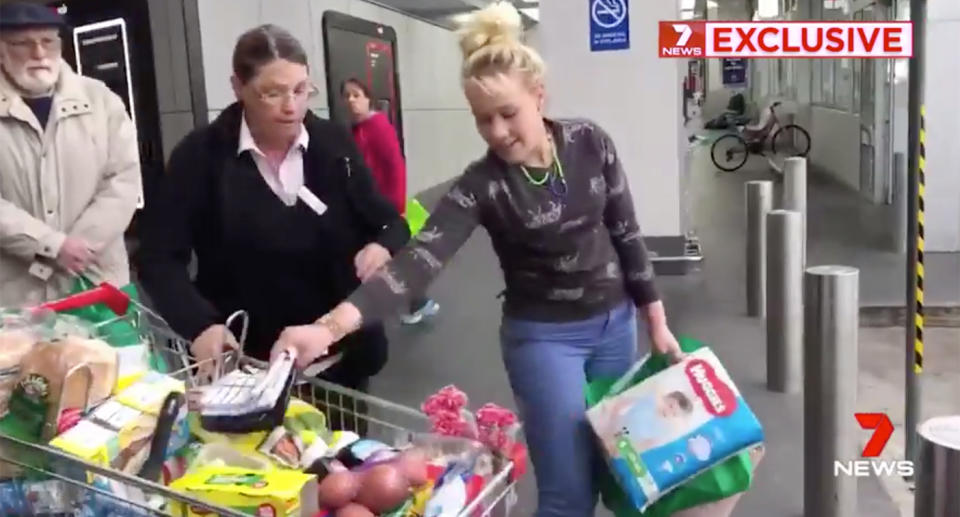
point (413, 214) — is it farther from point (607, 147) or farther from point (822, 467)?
point (607, 147)

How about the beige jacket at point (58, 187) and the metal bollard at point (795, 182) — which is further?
the metal bollard at point (795, 182)

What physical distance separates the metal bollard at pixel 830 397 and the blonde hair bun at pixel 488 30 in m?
1.82

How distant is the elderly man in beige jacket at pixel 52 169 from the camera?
2746mm

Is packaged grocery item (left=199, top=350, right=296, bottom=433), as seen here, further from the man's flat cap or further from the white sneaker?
the white sneaker

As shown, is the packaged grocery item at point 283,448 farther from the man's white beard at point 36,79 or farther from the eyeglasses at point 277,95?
the man's white beard at point 36,79

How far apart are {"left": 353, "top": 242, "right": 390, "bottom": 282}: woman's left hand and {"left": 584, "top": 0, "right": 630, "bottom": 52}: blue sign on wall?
223 inches

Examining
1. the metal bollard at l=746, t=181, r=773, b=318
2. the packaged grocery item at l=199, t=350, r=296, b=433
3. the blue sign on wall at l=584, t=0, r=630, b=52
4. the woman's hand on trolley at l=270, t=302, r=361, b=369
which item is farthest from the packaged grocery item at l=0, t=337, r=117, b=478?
the blue sign on wall at l=584, t=0, r=630, b=52

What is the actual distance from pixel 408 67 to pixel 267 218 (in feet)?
30.9

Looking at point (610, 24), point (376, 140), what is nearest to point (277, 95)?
point (376, 140)

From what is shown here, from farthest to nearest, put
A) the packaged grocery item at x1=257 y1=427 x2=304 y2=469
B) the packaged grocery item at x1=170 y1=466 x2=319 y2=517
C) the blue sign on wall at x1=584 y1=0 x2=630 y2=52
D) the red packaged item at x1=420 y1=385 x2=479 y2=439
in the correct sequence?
the blue sign on wall at x1=584 y1=0 x2=630 y2=52, the red packaged item at x1=420 y1=385 x2=479 y2=439, the packaged grocery item at x1=257 y1=427 x2=304 y2=469, the packaged grocery item at x1=170 y1=466 x2=319 y2=517

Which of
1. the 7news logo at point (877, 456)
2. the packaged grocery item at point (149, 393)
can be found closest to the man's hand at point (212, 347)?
the packaged grocery item at point (149, 393)

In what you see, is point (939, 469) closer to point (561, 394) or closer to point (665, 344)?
point (665, 344)

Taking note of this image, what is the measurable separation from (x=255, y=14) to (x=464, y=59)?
4505 millimetres

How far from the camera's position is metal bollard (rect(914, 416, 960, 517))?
204 centimetres
